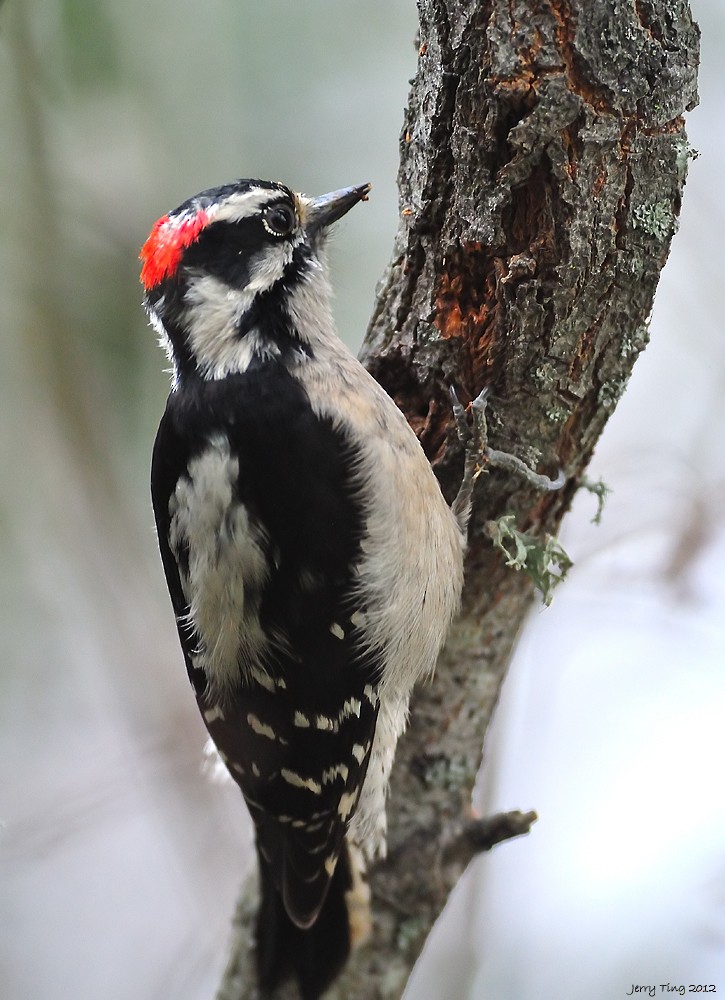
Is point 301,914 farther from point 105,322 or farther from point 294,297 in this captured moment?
point 105,322

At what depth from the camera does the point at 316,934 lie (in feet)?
8.06

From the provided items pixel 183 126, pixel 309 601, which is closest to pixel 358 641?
pixel 309 601

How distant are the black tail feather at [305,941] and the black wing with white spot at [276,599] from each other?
136mm

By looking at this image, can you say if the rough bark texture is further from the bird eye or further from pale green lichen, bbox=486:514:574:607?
the bird eye

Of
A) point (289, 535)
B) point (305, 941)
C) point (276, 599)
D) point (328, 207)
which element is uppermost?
point (328, 207)

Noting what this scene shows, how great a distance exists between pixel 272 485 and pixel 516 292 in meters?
0.70

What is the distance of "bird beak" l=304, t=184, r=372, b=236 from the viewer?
248cm

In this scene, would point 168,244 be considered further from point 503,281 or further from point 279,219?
point 503,281

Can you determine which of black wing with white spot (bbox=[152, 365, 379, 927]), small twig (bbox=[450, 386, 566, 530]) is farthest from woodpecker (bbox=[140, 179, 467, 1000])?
small twig (bbox=[450, 386, 566, 530])

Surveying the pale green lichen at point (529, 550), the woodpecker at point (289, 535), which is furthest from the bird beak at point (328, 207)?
the pale green lichen at point (529, 550)

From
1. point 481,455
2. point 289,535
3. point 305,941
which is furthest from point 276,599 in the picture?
point 305,941

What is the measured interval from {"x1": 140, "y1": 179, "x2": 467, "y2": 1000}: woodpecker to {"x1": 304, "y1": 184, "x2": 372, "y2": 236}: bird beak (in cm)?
2

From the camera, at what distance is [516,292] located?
2043 millimetres

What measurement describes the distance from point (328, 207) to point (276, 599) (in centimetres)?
108
